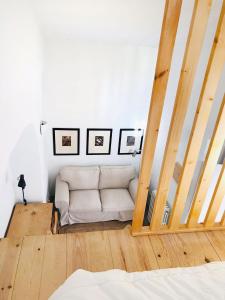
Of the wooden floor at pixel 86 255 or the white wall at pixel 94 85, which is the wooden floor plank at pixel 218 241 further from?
the white wall at pixel 94 85

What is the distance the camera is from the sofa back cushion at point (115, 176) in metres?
4.57

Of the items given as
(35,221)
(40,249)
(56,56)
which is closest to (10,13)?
(40,249)

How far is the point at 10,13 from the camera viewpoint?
4.81 feet

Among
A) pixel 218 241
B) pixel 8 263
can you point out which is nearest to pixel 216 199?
pixel 218 241

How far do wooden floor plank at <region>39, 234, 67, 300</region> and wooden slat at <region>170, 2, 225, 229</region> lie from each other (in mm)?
805

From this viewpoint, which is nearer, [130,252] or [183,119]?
[183,119]

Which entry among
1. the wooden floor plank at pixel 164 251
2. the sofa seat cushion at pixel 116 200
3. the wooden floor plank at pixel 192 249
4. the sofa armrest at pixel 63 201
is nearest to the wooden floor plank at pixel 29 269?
the wooden floor plank at pixel 164 251

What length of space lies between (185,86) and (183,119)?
0.18m

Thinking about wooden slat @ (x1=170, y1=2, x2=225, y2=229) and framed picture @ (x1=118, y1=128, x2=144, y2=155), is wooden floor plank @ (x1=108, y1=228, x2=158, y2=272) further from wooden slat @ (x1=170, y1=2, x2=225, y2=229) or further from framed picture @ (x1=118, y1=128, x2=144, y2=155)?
framed picture @ (x1=118, y1=128, x2=144, y2=155)

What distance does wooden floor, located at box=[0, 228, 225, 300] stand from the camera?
4.21 feet

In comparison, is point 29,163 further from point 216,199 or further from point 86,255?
point 216,199

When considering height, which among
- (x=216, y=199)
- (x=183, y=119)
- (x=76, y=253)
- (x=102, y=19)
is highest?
(x=102, y=19)

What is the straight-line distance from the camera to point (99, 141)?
453cm

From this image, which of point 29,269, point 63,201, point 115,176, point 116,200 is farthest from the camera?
point 115,176
